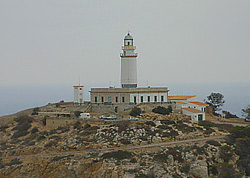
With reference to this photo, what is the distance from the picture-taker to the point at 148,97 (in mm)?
56656

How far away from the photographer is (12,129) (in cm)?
5109

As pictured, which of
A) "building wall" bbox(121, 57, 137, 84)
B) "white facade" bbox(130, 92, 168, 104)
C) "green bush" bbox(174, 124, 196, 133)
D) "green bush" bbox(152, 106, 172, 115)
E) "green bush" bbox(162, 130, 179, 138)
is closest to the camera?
"green bush" bbox(162, 130, 179, 138)

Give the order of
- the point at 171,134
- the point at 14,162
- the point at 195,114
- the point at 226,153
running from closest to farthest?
the point at 14,162 < the point at 226,153 < the point at 171,134 < the point at 195,114

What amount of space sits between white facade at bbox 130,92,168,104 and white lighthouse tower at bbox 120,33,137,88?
2733 mm

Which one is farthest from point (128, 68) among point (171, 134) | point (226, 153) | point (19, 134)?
point (226, 153)

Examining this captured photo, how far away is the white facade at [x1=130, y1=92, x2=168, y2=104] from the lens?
2197 inches

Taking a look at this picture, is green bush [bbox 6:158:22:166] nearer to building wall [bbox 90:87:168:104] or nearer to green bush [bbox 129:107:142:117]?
green bush [bbox 129:107:142:117]

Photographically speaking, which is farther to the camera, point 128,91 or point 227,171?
point 128,91

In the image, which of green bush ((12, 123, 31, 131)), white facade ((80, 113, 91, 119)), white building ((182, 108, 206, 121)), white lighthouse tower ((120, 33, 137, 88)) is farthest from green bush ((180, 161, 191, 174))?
green bush ((12, 123, 31, 131))

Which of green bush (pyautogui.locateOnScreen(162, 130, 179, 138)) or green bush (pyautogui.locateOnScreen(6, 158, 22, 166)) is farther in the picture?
green bush (pyautogui.locateOnScreen(162, 130, 179, 138))

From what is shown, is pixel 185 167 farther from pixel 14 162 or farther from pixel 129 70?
pixel 129 70

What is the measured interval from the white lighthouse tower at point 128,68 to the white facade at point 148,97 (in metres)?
2.73

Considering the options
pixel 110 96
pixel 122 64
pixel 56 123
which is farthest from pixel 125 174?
pixel 122 64

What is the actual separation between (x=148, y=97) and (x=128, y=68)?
5.36 metres
